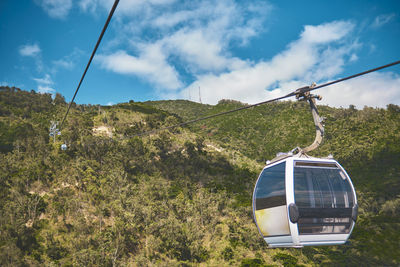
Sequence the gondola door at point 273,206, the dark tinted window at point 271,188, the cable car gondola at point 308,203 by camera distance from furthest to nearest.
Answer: the dark tinted window at point 271,188 < the gondola door at point 273,206 < the cable car gondola at point 308,203

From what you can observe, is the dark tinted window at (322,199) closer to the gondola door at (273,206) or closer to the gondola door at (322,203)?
the gondola door at (322,203)

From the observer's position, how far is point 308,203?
21.2ft

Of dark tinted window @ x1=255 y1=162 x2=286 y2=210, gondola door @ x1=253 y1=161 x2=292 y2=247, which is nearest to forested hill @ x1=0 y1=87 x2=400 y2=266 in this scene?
gondola door @ x1=253 y1=161 x2=292 y2=247

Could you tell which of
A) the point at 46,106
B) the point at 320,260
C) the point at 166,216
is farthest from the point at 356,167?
the point at 46,106

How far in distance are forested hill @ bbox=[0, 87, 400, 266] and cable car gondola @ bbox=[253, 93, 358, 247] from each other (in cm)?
1044

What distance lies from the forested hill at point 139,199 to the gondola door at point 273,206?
425 inches

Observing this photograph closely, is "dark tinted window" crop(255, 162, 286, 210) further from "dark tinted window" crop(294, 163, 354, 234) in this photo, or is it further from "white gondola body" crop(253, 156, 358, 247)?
"dark tinted window" crop(294, 163, 354, 234)

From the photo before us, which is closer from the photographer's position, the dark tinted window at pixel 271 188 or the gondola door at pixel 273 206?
the gondola door at pixel 273 206

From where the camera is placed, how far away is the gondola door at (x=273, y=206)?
6.71 m

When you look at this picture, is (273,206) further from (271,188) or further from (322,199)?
(322,199)

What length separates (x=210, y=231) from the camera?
25234 mm

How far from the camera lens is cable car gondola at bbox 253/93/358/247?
21.1 ft

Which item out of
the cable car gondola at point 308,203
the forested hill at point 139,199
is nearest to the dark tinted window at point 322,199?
the cable car gondola at point 308,203

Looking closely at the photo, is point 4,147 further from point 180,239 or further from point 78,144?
point 180,239
